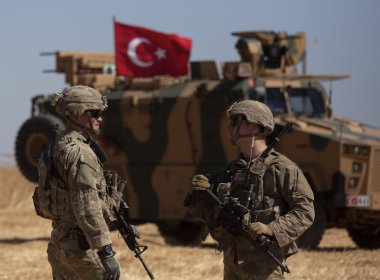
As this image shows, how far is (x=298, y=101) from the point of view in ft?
41.4

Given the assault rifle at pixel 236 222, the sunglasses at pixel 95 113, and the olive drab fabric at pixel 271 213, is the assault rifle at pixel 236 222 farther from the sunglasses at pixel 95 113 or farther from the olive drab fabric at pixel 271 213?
the sunglasses at pixel 95 113

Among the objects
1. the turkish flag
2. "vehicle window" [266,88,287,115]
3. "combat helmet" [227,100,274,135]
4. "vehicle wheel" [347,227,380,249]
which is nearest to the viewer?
"combat helmet" [227,100,274,135]

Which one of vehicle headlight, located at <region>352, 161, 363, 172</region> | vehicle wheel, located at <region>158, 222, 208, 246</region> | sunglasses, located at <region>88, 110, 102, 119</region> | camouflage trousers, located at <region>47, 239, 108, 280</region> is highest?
sunglasses, located at <region>88, 110, 102, 119</region>

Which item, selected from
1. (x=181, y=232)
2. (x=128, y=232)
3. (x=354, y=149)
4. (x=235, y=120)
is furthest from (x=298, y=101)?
(x=235, y=120)

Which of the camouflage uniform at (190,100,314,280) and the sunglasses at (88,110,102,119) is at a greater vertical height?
the sunglasses at (88,110,102,119)

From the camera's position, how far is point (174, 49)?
1467cm

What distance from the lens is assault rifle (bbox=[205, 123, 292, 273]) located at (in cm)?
477

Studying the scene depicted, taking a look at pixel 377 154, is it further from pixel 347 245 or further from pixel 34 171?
pixel 34 171

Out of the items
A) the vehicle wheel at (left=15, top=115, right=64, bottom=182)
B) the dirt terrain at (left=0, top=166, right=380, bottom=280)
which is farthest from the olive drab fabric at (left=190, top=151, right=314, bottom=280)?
the vehicle wheel at (left=15, top=115, right=64, bottom=182)

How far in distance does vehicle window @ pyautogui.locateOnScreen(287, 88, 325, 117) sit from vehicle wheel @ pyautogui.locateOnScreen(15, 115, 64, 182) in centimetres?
310

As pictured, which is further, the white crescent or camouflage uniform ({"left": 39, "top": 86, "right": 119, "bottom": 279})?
the white crescent

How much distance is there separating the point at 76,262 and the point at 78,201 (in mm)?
367

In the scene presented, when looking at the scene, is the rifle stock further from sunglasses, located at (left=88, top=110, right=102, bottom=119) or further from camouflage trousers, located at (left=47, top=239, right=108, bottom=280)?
sunglasses, located at (left=88, top=110, right=102, bottom=119)

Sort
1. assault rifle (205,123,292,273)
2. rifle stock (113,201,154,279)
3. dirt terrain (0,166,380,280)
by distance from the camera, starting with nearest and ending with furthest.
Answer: assault rifle (205,123,292,273)
rifle stock (113,201,154,279)
dirt terrain (0,166,380,280)
